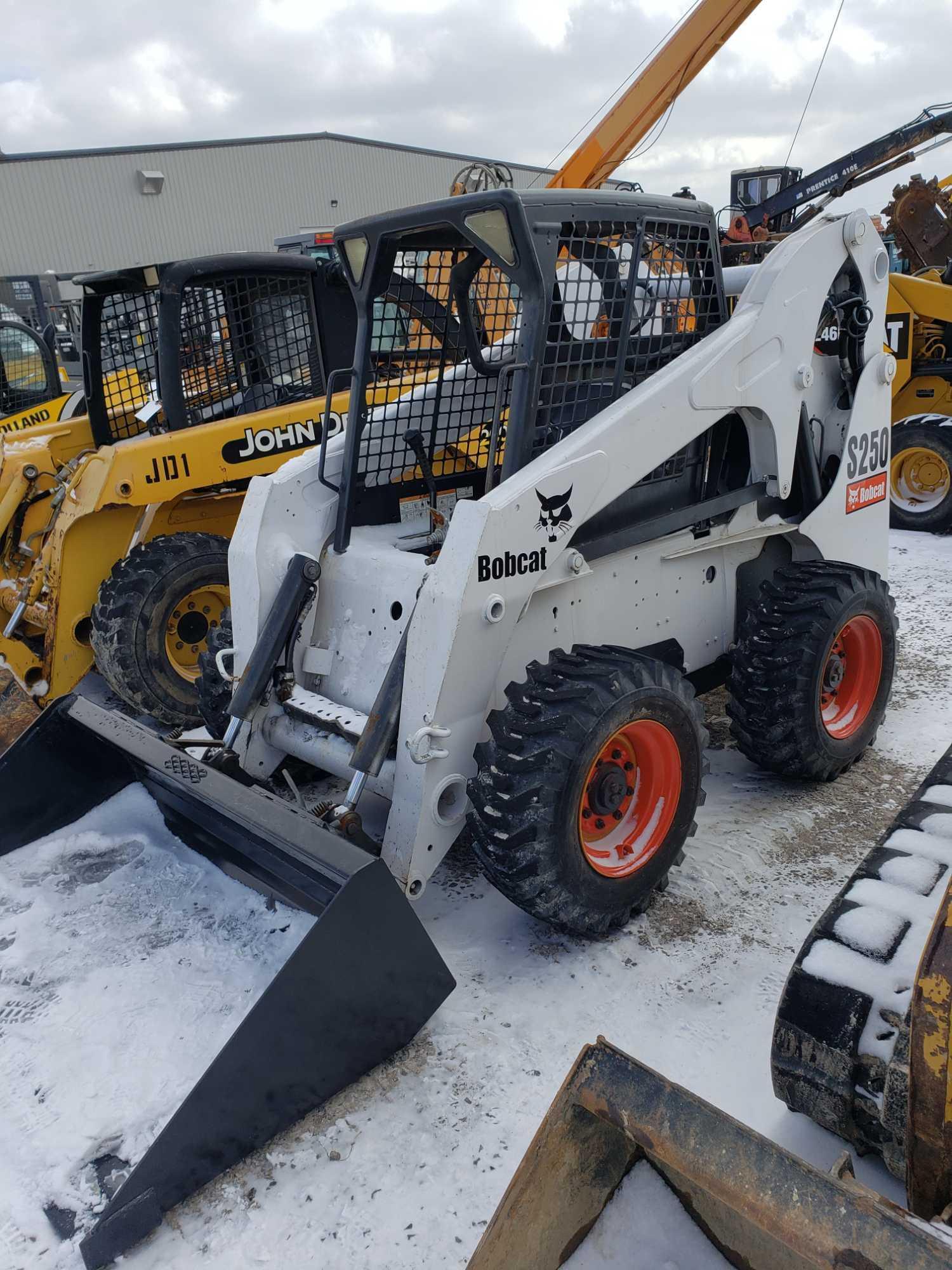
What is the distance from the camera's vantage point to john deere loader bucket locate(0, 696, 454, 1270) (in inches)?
86.0

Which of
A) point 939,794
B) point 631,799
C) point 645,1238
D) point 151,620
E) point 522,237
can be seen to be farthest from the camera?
→ point 151,620

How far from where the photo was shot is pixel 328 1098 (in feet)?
8.24

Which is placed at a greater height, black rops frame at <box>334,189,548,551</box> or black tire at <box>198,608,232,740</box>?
black rops frame at <box>334,189,548,551</box>

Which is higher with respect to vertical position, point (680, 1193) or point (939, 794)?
point (939, 794)

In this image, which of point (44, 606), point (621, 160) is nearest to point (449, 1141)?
point (44, 606)

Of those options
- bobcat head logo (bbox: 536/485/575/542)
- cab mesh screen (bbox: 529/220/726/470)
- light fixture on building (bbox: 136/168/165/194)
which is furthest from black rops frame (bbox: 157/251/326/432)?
light fixture on building (bbox: 136/168/165/194)

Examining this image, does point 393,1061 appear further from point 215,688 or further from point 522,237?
point 522,237

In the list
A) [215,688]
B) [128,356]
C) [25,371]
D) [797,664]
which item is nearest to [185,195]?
[25,371]

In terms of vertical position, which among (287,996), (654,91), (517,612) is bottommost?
(287,996)

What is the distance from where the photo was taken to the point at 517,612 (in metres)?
2.92

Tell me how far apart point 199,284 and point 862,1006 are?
466 cm

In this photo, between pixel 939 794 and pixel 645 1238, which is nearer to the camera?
pixel 645 1238

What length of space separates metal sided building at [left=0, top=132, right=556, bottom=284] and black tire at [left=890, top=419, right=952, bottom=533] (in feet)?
82.9

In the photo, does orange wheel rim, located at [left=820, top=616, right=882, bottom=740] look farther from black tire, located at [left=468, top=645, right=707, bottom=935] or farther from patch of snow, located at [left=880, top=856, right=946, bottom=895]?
patch of snow, located at [left=880, top=856, right=946, bottom=895]
